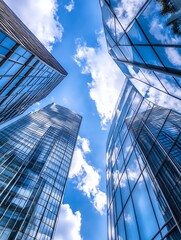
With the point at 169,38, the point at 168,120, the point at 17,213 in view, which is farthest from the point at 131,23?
the point at 17,213

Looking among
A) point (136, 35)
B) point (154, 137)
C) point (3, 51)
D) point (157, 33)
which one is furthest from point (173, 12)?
point (3, 51)

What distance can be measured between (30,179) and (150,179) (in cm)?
4020

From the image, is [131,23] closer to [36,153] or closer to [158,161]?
[158,161]

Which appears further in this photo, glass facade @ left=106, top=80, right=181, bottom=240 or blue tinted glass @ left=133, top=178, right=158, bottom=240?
blue tinted glass @ left=133, top=178, right=158, bottom=240

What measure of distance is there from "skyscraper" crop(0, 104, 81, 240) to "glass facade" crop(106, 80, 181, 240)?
25.3 meters

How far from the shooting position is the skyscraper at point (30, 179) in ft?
114

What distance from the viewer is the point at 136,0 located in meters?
8.56

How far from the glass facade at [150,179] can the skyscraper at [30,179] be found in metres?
25.3

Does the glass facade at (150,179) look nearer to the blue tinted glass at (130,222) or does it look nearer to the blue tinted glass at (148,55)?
the blue tinted glass at (130,222)

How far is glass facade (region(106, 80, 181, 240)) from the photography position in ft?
28.8

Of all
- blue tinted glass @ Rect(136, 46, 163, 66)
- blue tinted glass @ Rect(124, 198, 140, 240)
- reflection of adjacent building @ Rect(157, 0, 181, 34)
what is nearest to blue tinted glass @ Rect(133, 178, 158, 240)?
blue tinted glass @ Rect(124, 198, 140, 240)

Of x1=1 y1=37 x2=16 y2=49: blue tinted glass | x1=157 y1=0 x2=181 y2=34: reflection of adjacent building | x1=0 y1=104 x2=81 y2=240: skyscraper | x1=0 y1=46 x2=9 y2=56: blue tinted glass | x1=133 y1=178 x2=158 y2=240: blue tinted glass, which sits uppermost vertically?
x1=157 y1=0 x2=181 y2=34: reflection of adjacent building

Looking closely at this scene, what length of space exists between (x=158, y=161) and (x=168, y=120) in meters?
2.80

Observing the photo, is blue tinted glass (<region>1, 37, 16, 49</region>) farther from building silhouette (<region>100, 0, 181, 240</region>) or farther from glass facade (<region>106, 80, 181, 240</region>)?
glass facade (<region>106, 80, 181, 240</region>)
